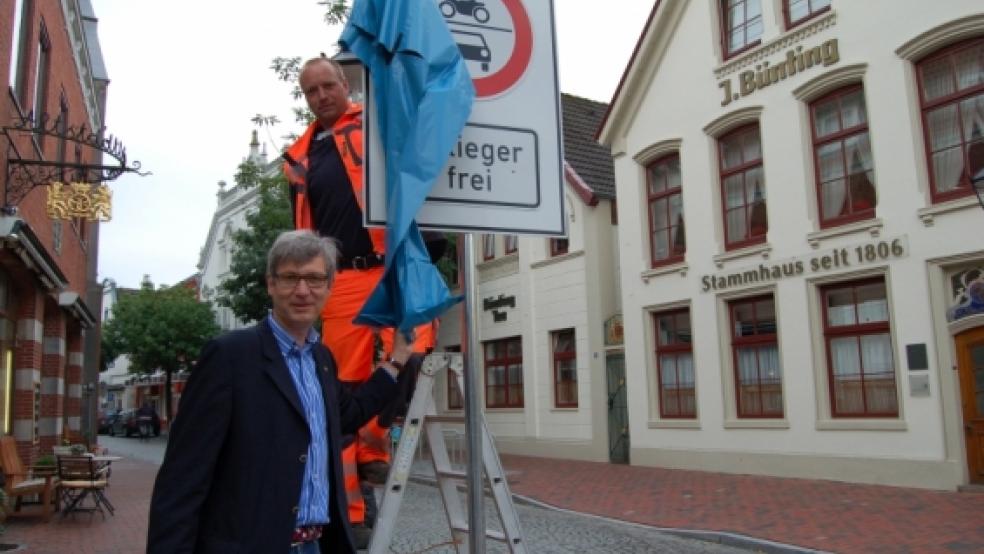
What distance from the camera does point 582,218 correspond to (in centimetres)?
1950

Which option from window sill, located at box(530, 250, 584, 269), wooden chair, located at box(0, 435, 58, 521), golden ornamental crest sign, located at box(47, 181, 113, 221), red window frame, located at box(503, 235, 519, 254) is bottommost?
wooden chair, located at box(0, 435, 58, 521)

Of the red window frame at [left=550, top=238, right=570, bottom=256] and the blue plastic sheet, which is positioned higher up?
the red window frame at [left=550, top=238, right=570, bottom=256]

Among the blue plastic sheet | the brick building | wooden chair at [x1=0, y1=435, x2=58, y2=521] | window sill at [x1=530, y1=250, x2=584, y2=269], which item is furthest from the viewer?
window sill at [x1=530, y1=250, x2=584, y2=269]

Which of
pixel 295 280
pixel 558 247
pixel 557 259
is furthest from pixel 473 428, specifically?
pixel 558 247

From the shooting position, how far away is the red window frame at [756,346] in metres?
14.7

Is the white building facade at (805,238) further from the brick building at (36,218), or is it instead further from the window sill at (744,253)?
the brick building at (36,218)

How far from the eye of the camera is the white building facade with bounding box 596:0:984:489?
39.6 feet

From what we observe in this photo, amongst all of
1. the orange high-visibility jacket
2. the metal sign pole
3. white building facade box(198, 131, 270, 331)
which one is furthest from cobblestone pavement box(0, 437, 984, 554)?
white building facade box(198, 131, 270, 331)

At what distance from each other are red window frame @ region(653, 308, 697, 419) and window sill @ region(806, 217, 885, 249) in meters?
3.26

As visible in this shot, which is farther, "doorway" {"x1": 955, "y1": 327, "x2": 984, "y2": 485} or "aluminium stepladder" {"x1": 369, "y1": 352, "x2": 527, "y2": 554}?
"doorway" {"x1": 955, "y1": 327, "x2": 984, "y2": 485}

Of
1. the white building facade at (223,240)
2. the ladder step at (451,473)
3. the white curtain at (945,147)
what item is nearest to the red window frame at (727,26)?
the white curtain at (945,147)

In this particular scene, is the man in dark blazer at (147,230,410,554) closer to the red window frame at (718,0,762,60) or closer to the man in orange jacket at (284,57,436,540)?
the man in orange jacket at (284,57,436,540)

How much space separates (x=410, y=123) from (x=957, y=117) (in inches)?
474

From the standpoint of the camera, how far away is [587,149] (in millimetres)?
21516
